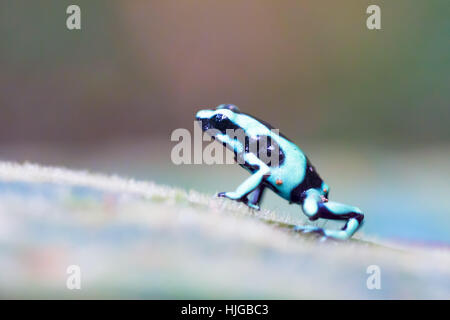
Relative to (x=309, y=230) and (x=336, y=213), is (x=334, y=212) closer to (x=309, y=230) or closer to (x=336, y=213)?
(x=336, y=213)

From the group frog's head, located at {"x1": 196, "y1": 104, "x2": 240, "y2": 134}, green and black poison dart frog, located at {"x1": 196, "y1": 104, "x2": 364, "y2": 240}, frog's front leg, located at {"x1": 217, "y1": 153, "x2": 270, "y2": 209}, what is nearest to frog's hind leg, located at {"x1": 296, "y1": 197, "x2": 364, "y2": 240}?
green and black poison dart frog, located at {"x1": 196, "y1": 104, "x2": 364, "y2": 240}

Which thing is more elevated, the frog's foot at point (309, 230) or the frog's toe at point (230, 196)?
the frog's toe at point (230, 196)

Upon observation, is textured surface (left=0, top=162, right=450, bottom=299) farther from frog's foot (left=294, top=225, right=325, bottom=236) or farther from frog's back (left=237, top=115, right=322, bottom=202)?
frog's back (left=237, top=115, right=322, bottom=202)

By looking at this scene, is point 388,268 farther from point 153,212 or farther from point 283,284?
point 153,212

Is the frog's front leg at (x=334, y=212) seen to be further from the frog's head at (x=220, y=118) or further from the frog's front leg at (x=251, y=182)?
the frog's head at (x=220, y=118)

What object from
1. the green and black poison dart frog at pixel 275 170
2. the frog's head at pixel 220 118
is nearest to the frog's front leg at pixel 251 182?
the green and black poison dart frog at pixel 275 170
